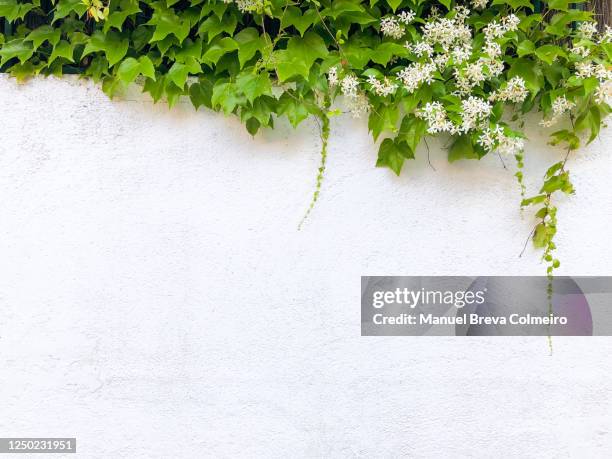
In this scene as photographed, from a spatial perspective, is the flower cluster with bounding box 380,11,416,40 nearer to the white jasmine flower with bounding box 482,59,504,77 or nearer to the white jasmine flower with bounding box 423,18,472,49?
the white jasmine flower with bounding box 423,18,472,49

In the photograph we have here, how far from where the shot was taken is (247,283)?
2.65 meters

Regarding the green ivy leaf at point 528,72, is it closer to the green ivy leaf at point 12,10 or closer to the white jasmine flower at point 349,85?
the white jasmine flower at point 349,85

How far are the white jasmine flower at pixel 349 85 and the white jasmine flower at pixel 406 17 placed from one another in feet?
1.16

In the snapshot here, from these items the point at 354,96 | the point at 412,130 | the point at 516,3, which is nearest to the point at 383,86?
the point at 354,96

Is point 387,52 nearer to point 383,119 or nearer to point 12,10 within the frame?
point 383,119

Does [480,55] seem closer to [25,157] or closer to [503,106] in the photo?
[503,106]

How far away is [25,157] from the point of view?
2.63m

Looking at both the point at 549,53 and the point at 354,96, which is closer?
the point at 549,53

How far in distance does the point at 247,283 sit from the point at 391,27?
141cm

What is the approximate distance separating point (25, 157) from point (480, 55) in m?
2.23

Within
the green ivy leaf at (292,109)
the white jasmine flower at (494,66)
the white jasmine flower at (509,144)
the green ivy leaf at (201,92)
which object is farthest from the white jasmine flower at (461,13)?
the green ivy leaf at (201,92)

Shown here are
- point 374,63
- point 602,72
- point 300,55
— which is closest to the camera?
point 602,72

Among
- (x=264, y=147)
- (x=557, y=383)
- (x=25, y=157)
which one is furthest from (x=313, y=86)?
(x=557, y=383)

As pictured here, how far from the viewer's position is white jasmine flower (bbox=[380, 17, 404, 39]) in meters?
2.49
